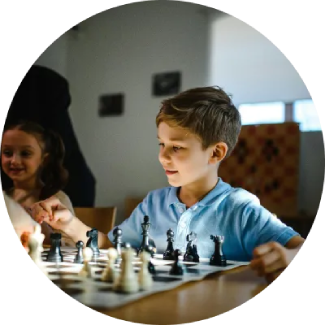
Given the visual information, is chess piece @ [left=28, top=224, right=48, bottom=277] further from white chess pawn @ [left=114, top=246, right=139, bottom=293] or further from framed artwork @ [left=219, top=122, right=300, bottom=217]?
framed artwork @ [left=219, top=122, right=300, bottom=217]

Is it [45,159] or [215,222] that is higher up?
[45,159]

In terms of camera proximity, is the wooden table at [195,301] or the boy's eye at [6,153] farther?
the boy's eye at [6,153]

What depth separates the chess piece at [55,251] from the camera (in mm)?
870

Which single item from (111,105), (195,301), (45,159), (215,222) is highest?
(111,105)

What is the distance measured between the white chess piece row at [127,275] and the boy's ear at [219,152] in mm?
211

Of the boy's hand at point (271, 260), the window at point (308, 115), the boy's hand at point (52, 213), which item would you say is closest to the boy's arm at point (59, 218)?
the boy's hand at point (52, 213)

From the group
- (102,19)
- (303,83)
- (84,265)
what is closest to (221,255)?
(84,265)

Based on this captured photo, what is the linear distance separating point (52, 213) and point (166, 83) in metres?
0.33

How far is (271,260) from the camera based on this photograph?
0.80 meters

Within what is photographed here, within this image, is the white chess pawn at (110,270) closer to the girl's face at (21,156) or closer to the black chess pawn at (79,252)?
the black chess pawn at (79,252)

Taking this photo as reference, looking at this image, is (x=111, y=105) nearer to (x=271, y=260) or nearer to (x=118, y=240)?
(x=118, y=240)

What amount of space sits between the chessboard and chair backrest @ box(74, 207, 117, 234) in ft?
0.15

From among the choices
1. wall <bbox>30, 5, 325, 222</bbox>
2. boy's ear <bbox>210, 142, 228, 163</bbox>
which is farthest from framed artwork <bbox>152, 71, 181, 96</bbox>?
boy's ear <bbox>210, 142, 228, 163</bbox>

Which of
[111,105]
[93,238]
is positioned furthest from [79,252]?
[111,105]
